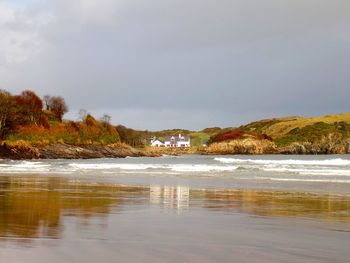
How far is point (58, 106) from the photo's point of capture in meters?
93.9

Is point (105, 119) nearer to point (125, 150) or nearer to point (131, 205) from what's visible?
point (125, 150)

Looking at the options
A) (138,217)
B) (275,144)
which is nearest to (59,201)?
(138,217)

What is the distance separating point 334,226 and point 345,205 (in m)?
4.30

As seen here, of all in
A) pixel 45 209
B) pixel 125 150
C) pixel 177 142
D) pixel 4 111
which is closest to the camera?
pixel 45 209

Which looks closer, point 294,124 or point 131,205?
point 131,205

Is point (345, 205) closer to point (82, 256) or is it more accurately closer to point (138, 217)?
point (138, 217)

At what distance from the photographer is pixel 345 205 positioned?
43.8 ft

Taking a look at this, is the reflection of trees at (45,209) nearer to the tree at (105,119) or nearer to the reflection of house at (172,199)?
the reflection of house at (172,199)

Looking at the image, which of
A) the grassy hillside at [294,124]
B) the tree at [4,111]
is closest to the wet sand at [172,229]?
the tree at [4,111]

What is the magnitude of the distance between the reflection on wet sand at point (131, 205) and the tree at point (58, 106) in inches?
3113

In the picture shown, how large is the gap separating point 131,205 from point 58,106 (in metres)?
84.0

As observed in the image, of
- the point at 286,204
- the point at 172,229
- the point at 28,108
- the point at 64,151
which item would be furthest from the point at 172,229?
the point at 28,108

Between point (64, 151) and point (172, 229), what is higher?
point (64, 151)

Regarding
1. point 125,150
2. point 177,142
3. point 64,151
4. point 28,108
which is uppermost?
point 28,108
